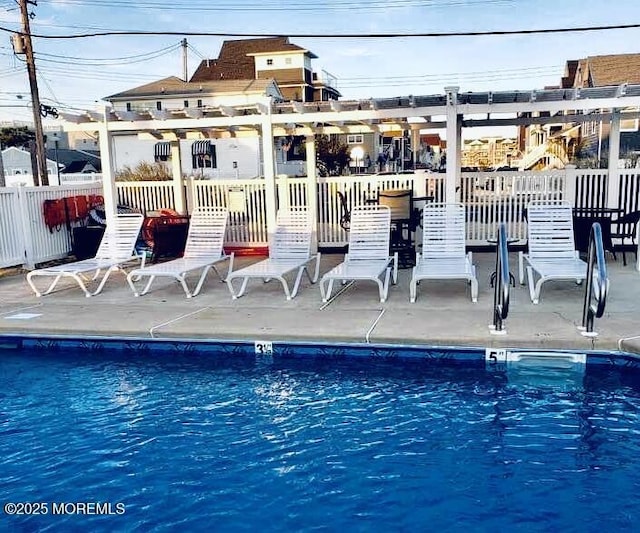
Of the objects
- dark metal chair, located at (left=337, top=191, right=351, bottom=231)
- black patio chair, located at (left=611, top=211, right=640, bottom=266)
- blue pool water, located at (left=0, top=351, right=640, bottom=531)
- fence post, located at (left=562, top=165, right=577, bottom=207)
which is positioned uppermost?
fence post, located at (left=562, top=165, right=577, bottom=207)

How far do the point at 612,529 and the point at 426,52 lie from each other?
21852mm

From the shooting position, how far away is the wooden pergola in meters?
8.73

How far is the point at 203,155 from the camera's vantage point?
29.3m

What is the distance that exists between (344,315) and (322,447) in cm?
248

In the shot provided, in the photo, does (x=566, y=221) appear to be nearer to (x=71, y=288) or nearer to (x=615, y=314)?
(x=615, y=314)

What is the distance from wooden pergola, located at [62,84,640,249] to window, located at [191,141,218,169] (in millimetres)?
18607

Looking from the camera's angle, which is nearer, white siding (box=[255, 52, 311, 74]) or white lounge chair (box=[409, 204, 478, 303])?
white lounge chair (box=[409, 204, 478, 303])

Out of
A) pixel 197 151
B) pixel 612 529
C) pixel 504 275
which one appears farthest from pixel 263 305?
pixel 197 151

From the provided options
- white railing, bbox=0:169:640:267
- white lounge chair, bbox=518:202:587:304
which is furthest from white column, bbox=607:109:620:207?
white lounge chair, bbox=518:202:587:304

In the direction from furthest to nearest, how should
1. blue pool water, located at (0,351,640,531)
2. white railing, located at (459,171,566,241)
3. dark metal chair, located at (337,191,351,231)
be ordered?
dark metal chair, located at (337,191,351,231) < white railing, located at (459,171,566,241) < blue pool water, located at (0,351,640,531)

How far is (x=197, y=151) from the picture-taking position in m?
30.1

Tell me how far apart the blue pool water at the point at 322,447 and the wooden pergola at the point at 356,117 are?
4.67 m

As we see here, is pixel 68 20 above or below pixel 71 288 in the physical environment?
above

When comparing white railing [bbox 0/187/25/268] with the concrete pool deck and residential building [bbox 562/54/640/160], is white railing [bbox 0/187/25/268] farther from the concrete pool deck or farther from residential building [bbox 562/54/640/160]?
residential building [bbox 562/54/640/160]
